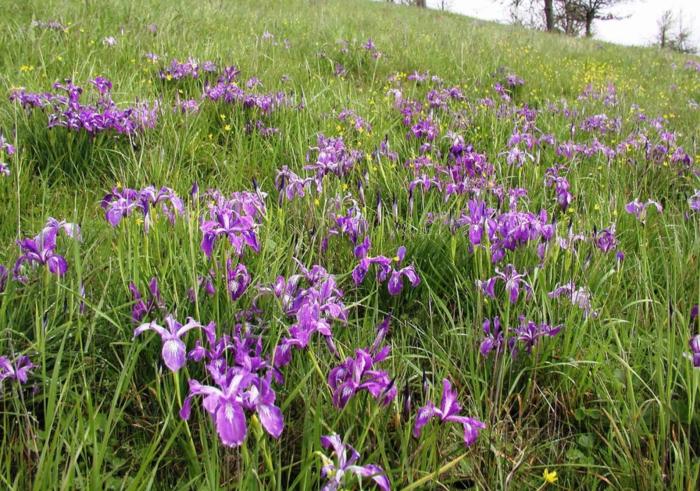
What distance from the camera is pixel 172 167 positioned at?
3162mm

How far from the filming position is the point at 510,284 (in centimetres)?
194

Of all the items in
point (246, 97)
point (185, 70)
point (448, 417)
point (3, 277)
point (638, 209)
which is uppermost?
point (185, 70)

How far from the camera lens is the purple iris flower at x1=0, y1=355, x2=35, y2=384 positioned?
56.3 inches

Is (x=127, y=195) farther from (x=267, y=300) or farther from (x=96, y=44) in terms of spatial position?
(x=96, y=44)

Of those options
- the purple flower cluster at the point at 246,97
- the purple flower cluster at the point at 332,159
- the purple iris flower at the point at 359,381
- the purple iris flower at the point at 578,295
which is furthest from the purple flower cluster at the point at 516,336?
the purple flower cluster at the point at 246,97

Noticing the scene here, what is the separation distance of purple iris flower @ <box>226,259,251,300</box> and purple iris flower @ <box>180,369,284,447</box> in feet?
1.74

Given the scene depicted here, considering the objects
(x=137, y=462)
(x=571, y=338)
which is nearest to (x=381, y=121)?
(x=571, y=338)

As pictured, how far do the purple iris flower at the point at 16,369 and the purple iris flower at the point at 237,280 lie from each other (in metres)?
0.60

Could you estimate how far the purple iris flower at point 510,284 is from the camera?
6.35ft

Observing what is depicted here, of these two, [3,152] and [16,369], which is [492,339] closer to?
[16,369]

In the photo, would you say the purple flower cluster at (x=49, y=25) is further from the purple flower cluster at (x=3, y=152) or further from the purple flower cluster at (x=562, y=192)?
the purple flower cluster at (x=562, y=192)

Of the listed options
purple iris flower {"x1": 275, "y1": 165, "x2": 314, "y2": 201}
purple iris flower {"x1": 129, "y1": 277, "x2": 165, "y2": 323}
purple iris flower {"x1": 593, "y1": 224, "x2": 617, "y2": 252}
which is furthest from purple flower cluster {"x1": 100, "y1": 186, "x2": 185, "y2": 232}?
purple iris flower {"x1": 593, "y1": 224, "x2": 617, "y2": 252}

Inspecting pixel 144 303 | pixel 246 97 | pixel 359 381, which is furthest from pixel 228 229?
pixel 246 97

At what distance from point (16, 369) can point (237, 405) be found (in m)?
0.68
